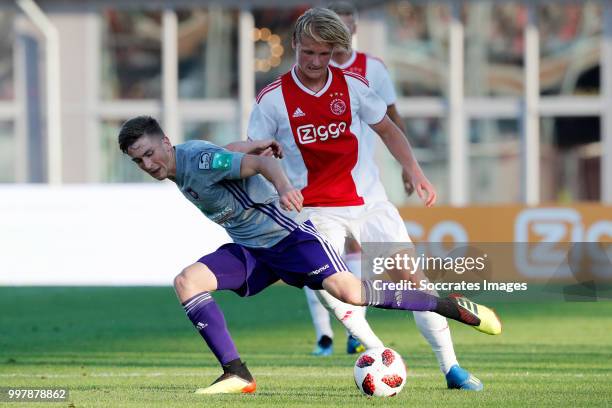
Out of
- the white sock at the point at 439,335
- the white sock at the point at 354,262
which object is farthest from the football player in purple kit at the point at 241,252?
the white sock at the point at 354,262

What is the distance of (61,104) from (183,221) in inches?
353

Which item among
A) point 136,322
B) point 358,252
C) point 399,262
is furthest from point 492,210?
point 399,262

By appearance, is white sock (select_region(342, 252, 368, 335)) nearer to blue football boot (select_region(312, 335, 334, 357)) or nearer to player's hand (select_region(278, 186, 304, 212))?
blue football boot (select_region(312, 335, 334, 357))

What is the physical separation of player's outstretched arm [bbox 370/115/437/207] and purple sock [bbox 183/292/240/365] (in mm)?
1259

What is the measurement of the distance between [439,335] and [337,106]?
1.41 meters

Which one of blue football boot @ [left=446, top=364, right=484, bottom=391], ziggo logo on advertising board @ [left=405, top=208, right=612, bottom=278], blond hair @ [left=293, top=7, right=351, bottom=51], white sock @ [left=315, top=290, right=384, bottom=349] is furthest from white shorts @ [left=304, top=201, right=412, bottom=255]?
ziggo logo on advertising board @ [left=405, top=208, right=612, bottom=278]

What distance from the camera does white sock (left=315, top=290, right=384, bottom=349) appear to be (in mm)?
7404

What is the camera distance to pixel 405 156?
7289 mm

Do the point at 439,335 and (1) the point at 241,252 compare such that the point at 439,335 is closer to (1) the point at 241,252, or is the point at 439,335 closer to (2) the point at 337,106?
(1) the point at 241,252

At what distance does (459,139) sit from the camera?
24.9m

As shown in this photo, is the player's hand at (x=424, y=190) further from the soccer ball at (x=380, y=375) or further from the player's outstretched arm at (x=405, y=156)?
the soccer ball at (x=380, y=375)

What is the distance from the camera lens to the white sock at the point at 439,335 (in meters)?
7.03

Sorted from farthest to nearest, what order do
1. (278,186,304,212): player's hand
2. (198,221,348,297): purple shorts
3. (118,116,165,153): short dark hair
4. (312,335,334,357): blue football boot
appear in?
(312,335,334,357): blue football boot
(198,221,348,297): purple shorts
(118,116,165,153): short dark hair
(278,186,304,212): player's hand

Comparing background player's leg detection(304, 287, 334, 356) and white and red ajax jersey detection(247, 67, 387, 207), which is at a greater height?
white and red ajax jersey detection(247, 67, 387, 207)
